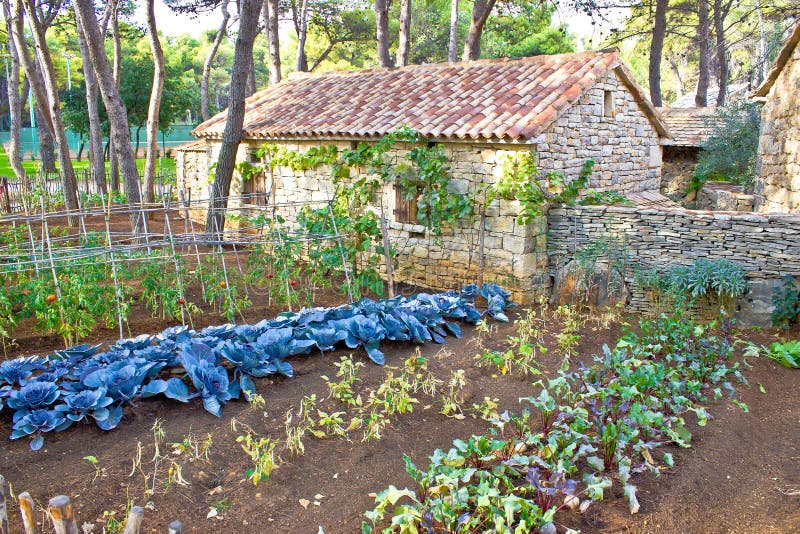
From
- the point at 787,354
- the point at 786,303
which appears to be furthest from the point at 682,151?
the point at 787,354

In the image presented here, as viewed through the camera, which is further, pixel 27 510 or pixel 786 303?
pixel 786 303

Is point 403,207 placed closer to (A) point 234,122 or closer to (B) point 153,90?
(A) point 234,122

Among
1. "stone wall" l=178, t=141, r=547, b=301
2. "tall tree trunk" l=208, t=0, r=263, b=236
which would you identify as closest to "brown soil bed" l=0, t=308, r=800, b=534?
"stone wall" l=178, t=141, r=547, b=301

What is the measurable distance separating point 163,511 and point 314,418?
4.46 feet

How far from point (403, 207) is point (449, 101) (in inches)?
71.0

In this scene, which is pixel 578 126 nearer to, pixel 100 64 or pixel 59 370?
pixel 59 370

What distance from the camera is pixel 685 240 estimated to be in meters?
8.19

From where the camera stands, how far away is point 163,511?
365 cm

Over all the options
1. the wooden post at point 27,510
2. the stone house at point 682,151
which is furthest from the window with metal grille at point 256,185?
the stone house at point 682,151

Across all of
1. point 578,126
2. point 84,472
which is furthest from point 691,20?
point 84,472

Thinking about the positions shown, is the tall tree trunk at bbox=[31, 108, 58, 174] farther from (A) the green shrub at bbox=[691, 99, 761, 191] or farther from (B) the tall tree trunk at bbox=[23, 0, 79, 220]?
(A) the green shrub at bbox=[691, 99, 761, 191]

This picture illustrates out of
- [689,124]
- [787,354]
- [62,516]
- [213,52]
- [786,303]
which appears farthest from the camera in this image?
[213,52]

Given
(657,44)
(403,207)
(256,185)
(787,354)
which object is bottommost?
(787,354)

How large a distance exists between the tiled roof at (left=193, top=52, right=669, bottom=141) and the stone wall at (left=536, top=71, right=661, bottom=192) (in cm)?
22
